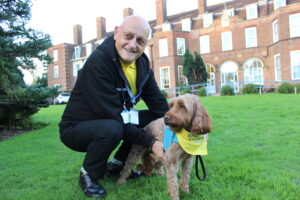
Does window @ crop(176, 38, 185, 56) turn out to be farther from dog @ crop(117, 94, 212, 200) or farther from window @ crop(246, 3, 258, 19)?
dog @ crop(117, 94, 212, 200)

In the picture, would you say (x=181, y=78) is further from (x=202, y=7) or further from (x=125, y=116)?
(x=125, y=116)

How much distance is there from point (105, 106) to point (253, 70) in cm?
2698

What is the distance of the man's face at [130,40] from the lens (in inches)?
122

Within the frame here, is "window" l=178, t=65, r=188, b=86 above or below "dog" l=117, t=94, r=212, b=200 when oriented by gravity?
above

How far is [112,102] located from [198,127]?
3.57 ft

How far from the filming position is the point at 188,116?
294 centimetres

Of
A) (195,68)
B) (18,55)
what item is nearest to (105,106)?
(18,55)

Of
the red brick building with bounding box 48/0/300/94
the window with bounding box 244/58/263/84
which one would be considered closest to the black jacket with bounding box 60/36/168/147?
the red brick building with bounding box 48/0/300/94

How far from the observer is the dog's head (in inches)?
112

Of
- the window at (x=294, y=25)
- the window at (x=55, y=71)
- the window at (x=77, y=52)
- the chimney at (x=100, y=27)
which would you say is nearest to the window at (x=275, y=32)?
the window at (x=294, y=25)

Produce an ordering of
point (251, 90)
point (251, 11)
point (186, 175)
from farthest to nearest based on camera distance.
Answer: point (251, 11) < point (251, 90) < point (186, 175)

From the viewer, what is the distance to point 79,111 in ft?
10.7

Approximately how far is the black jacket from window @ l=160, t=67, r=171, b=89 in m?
27.1

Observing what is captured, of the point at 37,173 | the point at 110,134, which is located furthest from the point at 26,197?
the point at 110,134
